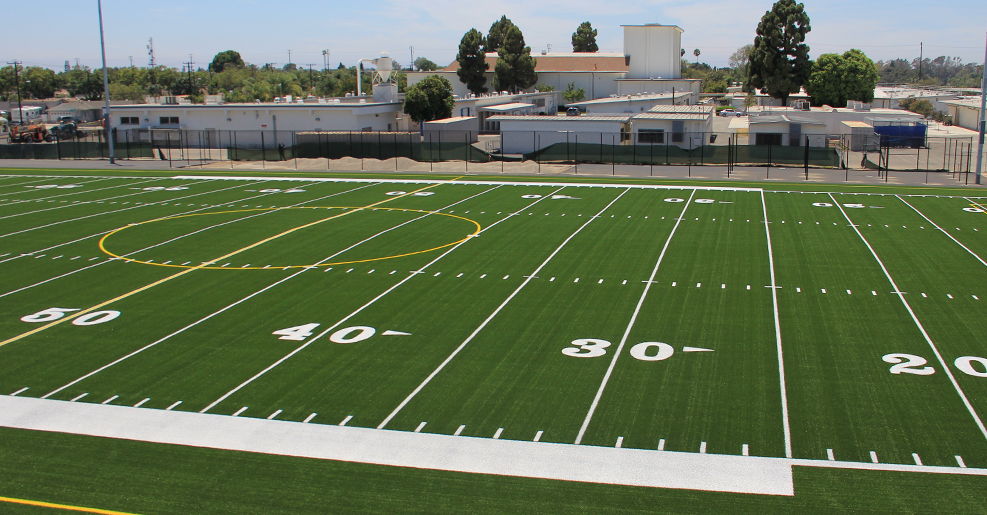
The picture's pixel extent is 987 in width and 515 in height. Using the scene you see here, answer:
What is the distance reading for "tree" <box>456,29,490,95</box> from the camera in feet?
361

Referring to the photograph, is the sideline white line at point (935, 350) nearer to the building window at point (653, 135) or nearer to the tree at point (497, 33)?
the building window at point (653, 135)

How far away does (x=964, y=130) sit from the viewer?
82.1 meters

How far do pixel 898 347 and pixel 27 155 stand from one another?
58.8 meters

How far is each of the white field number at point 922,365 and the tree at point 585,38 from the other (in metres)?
144

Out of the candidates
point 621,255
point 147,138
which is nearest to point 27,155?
point 147,138

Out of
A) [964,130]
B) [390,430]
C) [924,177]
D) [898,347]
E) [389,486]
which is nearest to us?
[389,486]

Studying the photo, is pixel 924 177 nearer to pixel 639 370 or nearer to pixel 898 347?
pixel 898 347

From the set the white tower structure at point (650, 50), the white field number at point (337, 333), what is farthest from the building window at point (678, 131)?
the white tower structure at point (650, 50)

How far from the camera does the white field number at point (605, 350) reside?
1424cm

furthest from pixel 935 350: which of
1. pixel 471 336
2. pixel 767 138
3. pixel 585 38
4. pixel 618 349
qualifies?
pixel 585 38

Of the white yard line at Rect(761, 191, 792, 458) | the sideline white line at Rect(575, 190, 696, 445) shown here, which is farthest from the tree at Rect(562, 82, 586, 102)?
the white yard line at Rect(761, 191, 792, 458)

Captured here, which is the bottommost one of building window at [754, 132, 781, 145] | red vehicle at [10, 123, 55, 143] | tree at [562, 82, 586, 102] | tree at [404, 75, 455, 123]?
building window at [754, 132, 781, 145]

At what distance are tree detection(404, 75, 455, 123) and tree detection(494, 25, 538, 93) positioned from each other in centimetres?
3458

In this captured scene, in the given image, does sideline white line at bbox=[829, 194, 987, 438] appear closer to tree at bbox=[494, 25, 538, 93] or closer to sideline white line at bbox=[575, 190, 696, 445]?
sideline white line at bbox=[575, 190, 696, 445]
